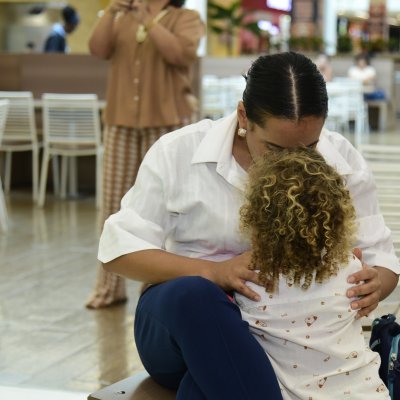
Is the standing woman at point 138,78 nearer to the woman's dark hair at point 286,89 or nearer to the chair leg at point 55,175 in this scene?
the woman's dark hair at point 286,89

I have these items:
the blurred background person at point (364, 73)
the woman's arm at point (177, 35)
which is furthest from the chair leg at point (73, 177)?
the blurred background person at point (364, 73)

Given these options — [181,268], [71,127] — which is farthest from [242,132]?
[71,127]

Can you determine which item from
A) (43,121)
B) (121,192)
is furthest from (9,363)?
(43,121)

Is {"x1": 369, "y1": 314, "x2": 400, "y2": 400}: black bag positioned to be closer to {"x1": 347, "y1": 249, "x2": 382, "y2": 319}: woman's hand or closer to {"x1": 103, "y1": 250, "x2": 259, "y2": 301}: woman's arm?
{"x1": 347, "y1": 249, "x2": 382, "y2": 319}: woman's hand

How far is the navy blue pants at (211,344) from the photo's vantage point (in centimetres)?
166

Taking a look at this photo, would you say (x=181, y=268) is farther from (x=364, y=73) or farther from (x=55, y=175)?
(x=364, y=73)

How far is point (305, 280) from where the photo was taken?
1752mm

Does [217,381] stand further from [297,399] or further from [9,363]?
[9,363]

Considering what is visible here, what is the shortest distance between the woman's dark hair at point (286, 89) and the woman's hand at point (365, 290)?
1.06 ft

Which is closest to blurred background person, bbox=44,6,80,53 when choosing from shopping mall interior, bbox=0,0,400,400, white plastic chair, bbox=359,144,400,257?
shopping mall interior, bbox=0,0,400,400

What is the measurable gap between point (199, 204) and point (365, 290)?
0.39 meters

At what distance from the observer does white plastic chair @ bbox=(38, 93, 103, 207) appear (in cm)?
720

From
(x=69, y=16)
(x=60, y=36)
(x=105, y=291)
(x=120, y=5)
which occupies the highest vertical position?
(x=69, y=16)

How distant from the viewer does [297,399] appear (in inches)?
68.9
